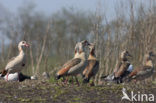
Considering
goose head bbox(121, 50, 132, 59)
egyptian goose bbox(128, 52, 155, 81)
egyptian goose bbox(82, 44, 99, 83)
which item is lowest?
egyptian goose bbox(128, 52, 155, 81)

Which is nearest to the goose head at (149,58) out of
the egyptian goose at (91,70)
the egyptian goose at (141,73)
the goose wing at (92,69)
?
the egyptian goose at (141,73)

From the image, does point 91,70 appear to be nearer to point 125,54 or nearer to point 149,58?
point 125,54

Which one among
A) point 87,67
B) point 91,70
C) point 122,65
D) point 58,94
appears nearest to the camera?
A: point 58,94

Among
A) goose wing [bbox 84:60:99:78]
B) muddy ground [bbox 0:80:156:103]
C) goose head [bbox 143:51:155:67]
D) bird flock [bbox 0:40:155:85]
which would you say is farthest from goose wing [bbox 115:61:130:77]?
muddy ground [bbox 0:80:156:103]

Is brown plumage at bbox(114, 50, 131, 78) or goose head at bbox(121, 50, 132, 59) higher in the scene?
goose head at bbox(121, 50, 132, 59)

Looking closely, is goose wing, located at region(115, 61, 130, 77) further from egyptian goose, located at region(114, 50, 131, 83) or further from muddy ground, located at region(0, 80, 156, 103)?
muddy ground, located at region(0, 80, 156, 103)

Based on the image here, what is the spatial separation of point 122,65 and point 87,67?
76.8 inches

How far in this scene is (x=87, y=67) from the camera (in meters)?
11.0

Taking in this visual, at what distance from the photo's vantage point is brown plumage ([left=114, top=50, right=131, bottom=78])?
1227cm

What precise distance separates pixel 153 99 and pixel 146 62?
4876 millimetres

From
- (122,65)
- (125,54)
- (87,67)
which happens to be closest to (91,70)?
(87,67)

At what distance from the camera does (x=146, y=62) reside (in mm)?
12945

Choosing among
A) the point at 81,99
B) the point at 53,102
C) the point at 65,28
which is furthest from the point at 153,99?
the point at 65,28

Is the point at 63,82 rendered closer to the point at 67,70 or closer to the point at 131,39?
the point at 67,70
